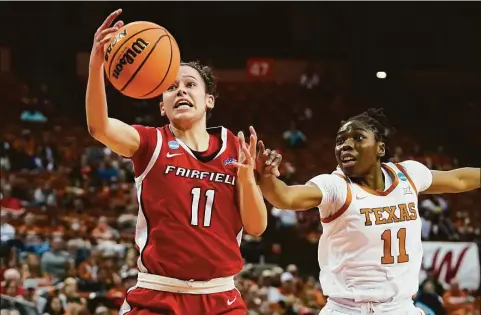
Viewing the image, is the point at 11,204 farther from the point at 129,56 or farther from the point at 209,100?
the point at 129,56

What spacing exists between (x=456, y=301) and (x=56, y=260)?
536cm

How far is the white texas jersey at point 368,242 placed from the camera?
467 cm

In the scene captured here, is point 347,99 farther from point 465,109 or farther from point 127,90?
point 127,90

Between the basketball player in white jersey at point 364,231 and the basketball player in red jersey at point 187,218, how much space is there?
0.53 meters

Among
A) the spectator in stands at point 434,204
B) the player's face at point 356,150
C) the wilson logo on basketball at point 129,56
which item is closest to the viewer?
the wilson logo on basketball at point 129,56

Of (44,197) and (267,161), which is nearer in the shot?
(267,161)

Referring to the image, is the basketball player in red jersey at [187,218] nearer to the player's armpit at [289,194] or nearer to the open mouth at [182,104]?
the open mouth at [182,104]

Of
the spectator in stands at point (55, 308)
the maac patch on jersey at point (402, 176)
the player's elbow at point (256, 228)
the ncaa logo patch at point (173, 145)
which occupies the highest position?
the ncaa logo patch at point (173, 145)

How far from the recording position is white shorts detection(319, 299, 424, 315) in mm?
4656

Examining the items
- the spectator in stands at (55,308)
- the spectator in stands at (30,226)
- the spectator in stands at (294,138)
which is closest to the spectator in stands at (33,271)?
the spectator in stands at (55,308)

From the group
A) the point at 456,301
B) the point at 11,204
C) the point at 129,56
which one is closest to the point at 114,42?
the point at 129,56

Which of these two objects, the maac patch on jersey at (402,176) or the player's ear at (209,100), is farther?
the maac patch on jersey at (402,176)

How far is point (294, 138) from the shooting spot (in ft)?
55.4

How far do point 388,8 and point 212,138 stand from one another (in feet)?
49.5
